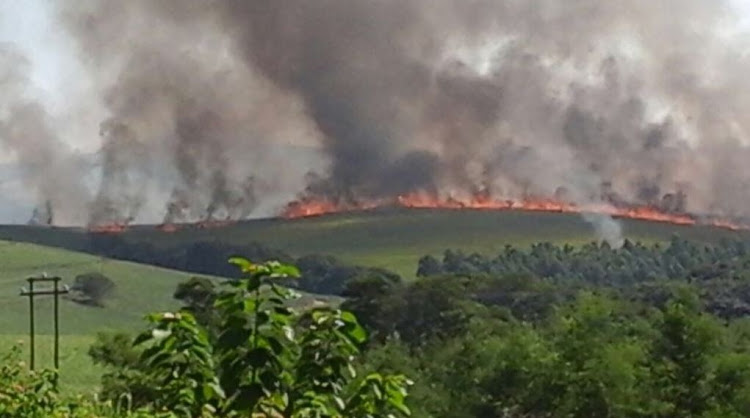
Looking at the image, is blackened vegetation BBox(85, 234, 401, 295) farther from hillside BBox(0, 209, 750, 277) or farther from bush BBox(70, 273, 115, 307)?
bush BBox(70, 273, 115, 307)

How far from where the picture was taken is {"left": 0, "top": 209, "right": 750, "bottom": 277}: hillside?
129 meters

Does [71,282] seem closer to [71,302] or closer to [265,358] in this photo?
[71,302]

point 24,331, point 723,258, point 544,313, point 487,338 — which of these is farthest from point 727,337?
point 723,258

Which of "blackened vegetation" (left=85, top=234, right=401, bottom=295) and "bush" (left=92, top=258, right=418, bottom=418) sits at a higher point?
"blackened vegetation" (left=85, top=234, right=401, bottom=295)

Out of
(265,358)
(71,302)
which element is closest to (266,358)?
(265,358)

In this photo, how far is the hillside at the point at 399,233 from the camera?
129375 millimetres

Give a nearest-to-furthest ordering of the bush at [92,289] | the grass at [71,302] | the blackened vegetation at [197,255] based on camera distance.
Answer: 1. the grass at [71,302]
2. the bush at [92,289]
3. the blackened vegetation at [197,255]

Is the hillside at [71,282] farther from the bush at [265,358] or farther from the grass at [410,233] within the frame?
the bush at [265,358]

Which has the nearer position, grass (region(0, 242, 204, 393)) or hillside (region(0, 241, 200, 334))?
grass (region(0, 242, 204, 393))

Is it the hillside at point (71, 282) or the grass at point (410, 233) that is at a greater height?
the grass at point (410, 233)

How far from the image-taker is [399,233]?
139750mm

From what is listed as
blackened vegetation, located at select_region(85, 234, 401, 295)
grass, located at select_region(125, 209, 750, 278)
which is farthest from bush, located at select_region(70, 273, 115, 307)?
grass, located at select_region(125, 209, 750, 278)

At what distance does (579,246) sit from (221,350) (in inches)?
5031

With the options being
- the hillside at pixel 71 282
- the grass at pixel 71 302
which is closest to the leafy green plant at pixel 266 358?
the grass at pixel 71 302
